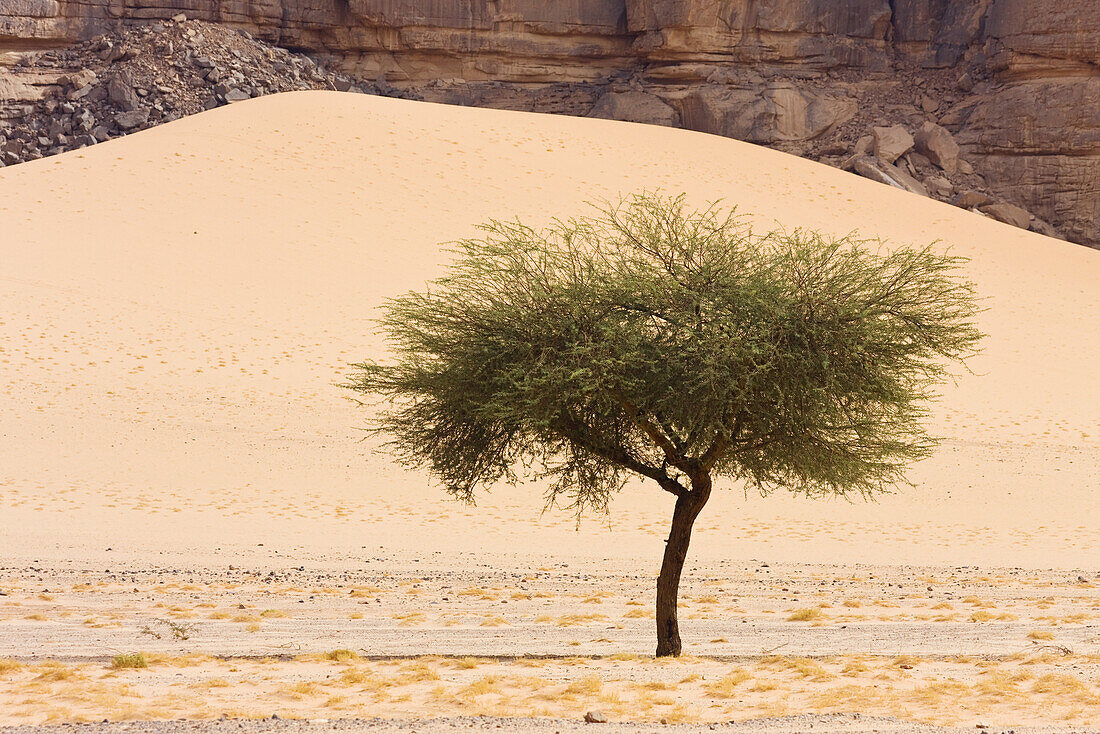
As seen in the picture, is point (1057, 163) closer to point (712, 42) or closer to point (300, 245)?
point (712, 42)

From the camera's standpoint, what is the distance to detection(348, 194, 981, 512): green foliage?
886 cm

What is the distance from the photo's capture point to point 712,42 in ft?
152

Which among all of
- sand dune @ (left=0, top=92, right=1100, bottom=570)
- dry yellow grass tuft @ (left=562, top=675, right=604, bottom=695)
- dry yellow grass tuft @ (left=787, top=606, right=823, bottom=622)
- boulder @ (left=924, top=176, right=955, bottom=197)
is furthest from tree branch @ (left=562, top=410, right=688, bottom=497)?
boulder @ (left=924, top=176, right=955, bottom=197)

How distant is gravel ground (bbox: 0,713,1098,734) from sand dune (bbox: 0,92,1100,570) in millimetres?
8245

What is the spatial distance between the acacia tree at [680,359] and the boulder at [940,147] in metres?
36.5

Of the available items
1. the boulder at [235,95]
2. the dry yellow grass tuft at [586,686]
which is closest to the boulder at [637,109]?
the boulder at [235,95]

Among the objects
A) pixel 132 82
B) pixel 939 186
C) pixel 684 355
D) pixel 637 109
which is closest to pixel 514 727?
pixel 684 355

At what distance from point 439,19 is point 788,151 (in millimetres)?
16375

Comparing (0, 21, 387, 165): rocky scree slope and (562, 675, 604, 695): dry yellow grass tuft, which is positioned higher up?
(0, 21, 387, 165): rocky scree slope

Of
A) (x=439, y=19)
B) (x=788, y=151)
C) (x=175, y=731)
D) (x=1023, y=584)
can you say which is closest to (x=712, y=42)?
(x=788, y=151)

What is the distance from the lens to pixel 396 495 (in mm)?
19188

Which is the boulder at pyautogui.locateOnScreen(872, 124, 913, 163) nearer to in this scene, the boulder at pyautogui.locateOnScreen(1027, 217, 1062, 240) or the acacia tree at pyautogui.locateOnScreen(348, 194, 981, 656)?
the boulder at pyautogui.locateOnScreen(1027, 217, 1062, 240)

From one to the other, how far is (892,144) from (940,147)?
1955 mm

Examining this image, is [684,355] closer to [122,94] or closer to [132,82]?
[122,94]
